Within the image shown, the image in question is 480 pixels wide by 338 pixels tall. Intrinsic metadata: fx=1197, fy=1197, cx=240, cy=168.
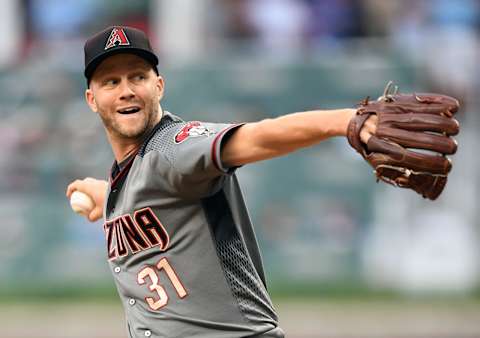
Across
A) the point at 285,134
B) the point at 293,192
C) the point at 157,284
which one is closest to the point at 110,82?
the point at 157,284

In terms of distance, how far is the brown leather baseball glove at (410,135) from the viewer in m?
4.22

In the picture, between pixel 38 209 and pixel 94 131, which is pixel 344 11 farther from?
pixel 38 209

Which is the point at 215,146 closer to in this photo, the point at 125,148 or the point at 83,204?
the point at 125,148

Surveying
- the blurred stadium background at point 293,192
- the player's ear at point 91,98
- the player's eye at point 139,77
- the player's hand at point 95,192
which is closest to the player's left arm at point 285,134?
the player's eye at point 139,77

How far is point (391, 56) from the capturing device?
49.3 ft

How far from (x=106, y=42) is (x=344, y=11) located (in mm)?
11088

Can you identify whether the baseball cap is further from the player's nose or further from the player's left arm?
the player's left arm

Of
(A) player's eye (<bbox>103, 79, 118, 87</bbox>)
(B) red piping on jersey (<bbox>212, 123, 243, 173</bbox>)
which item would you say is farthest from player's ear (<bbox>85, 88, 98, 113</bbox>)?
(B) red piping on jersey (<bbox>212, 123, 243, 173</bbox>)

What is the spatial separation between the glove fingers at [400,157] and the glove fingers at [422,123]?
0.07 m

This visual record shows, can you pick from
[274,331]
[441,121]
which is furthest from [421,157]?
[274,331]

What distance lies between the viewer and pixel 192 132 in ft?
15.2

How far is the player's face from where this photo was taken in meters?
4.95

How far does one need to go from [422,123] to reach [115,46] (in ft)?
4.58

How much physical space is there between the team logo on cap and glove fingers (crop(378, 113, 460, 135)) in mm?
1251
